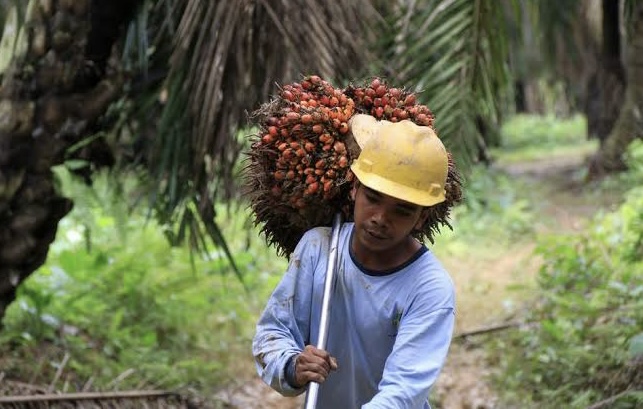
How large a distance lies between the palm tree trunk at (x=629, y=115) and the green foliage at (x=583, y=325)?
Result: 81 cm

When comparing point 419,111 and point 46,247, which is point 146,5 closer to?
point 46,247

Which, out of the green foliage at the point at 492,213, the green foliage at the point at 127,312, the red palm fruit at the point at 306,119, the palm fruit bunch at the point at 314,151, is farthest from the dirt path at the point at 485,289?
the red palm fruit at the point at 306,119

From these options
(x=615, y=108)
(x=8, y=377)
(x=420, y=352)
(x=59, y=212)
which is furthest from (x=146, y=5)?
(x=615, y=108)

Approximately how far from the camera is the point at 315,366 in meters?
2.36

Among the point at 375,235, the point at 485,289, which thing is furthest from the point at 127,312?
the point at 375,235

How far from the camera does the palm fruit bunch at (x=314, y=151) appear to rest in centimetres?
281

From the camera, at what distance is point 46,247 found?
4766mm

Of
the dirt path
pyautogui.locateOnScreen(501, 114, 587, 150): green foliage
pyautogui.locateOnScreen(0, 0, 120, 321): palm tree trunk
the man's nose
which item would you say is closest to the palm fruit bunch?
the man's nose

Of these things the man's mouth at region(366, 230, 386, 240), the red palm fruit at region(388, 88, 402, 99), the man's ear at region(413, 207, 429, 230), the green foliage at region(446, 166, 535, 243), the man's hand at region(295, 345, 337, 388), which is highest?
the red palm fruit at region(388, 88, 402, 99)

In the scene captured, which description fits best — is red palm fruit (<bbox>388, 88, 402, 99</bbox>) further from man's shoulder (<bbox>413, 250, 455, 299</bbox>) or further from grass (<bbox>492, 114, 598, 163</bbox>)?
grass (<bbox>492, 114, 598, 163</bbox>)

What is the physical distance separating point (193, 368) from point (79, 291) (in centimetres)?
103

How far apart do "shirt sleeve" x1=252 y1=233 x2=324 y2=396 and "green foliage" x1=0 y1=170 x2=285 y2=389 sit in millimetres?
2220

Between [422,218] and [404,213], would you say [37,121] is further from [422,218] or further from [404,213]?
[404,213]

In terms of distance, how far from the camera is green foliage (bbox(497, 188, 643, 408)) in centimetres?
497
